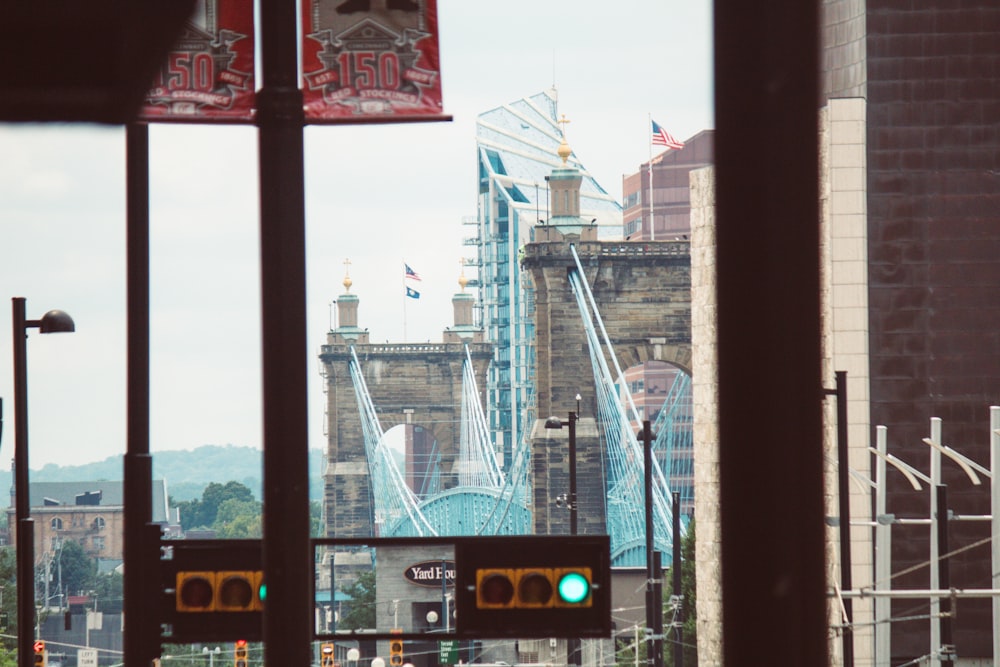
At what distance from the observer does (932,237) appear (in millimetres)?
33719

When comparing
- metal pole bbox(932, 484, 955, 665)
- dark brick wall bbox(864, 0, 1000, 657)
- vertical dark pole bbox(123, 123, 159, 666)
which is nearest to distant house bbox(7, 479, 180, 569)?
dark brick wall bbox(864, 0, 1000, 657)

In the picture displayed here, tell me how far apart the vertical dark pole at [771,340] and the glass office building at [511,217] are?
132 metres

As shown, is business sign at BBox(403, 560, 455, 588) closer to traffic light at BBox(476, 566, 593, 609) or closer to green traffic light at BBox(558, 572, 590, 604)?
traffic light at BBox(476, 566, 593, 609)

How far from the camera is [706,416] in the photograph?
2889cm

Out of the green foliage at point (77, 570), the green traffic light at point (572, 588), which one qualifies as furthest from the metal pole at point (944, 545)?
the green foliage at point (77, 570)

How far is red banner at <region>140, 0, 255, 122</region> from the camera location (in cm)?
654

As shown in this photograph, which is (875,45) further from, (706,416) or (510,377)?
(510,377)

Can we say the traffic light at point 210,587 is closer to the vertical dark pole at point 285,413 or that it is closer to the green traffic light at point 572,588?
the green traffic light at point 572,588

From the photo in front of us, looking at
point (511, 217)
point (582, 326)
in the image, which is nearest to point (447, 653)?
point (582, 326)

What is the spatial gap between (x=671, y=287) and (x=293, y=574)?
76696 mm

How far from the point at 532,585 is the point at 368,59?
9.24 feet

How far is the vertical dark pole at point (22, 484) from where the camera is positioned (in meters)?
16.7

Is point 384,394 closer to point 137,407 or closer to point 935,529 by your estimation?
point 935,529

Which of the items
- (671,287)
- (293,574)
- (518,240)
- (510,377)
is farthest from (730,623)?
(518,240)
